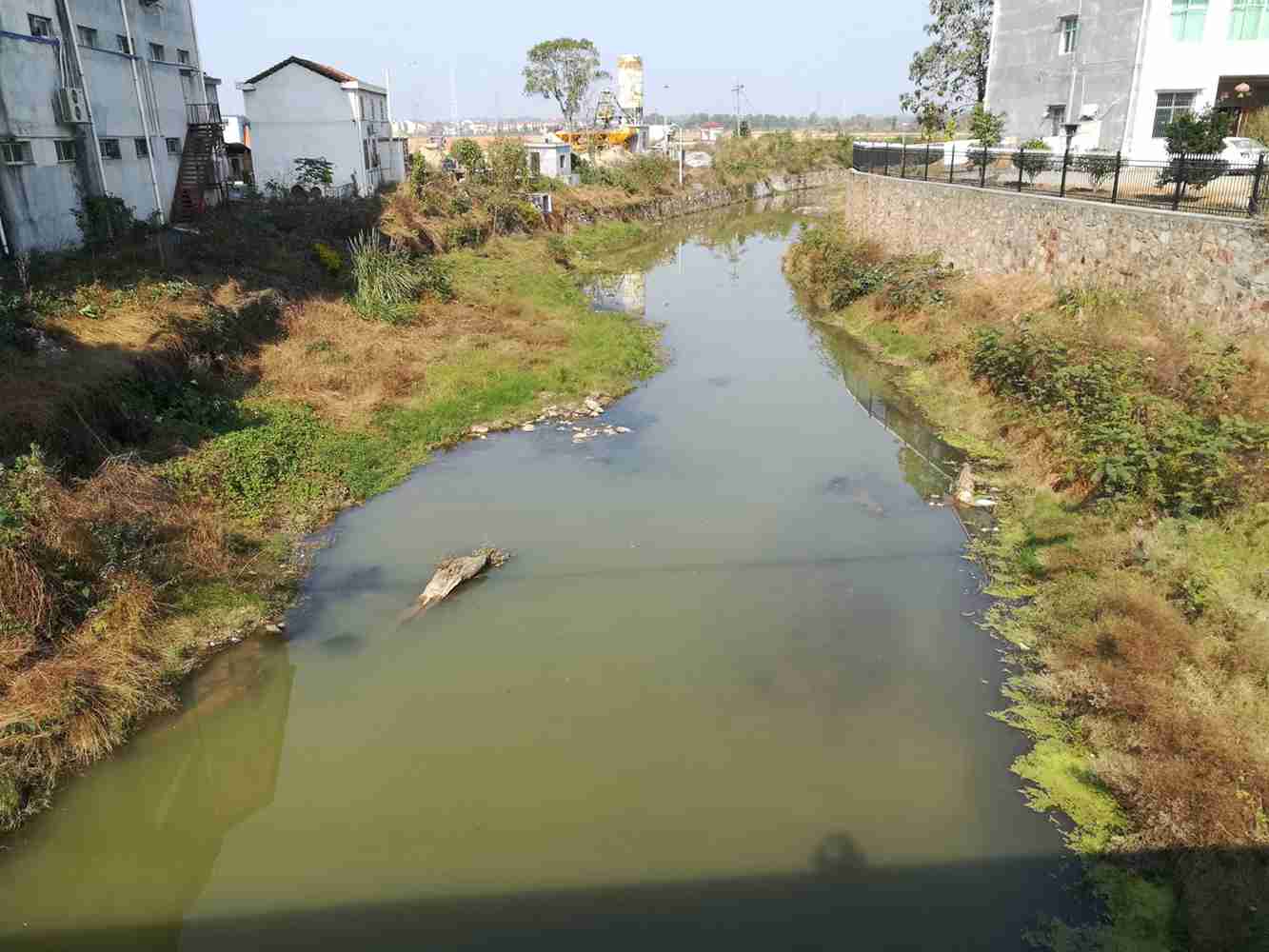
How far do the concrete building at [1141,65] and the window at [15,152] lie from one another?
25468 millimetres

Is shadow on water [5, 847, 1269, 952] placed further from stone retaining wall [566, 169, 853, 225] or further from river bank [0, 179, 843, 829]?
stone retaining wall [566, 169, 853, 225]

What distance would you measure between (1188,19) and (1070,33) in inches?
166

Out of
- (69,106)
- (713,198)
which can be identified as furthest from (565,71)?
(69,106)

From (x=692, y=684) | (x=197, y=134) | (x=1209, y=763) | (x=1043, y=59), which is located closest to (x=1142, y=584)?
(x=1209, y=763)

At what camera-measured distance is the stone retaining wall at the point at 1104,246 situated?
12.3 metres

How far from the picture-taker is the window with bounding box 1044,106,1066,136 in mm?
26844

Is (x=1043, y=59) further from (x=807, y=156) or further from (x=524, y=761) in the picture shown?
(x=807, y=156)

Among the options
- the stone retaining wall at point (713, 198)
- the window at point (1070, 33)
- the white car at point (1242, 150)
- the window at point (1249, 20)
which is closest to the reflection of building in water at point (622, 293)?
the stone retaining wall at point (713, 198)

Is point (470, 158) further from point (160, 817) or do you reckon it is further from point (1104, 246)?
point (160, 817)

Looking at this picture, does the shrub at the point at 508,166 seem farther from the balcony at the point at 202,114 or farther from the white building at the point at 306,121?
the balcony at the point at 202,114

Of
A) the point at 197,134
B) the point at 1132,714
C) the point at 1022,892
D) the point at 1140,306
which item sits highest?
the point at 197,134

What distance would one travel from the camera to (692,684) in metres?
8.60

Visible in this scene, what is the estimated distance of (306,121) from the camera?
31.2 metres

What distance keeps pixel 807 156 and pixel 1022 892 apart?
63.8 meters
